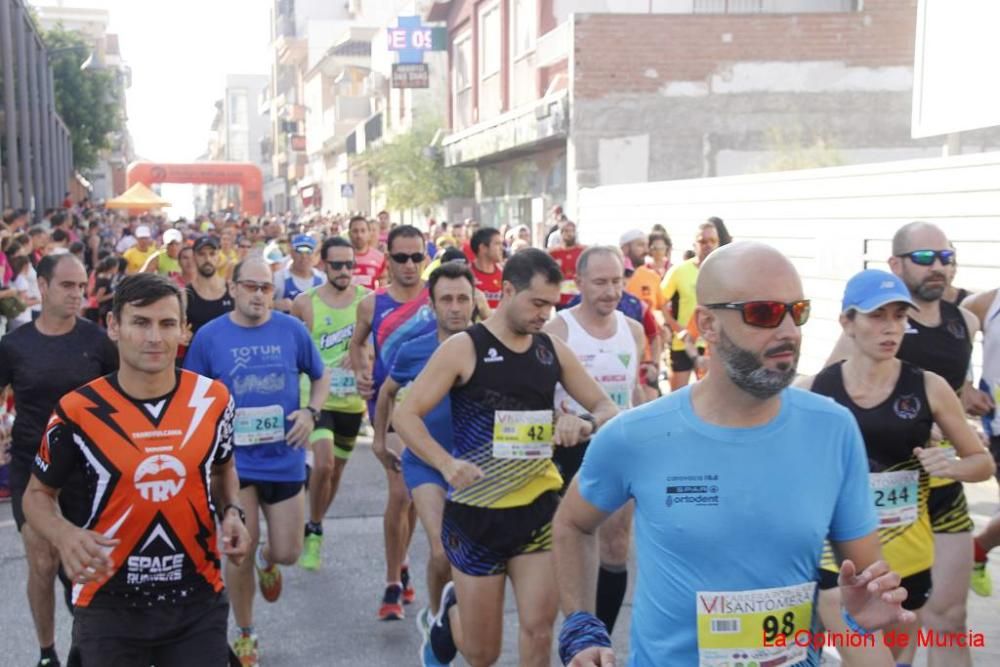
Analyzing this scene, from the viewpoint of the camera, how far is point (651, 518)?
2.85 metres

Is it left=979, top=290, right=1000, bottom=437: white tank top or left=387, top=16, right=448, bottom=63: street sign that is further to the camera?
left=387, top=16, right=448, bottom=63: street sign

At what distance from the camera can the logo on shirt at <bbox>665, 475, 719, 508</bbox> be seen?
275 cm

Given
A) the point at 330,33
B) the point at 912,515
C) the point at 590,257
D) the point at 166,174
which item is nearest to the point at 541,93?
the point at 590,257

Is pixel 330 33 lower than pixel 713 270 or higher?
higher

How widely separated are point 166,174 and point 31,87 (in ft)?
140

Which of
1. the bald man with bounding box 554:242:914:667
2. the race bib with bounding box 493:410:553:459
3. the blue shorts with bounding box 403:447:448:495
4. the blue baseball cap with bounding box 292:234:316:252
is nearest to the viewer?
the bald man with bounding box 554:242:914:667

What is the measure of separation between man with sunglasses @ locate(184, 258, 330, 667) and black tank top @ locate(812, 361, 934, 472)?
291cm

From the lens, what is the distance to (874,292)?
4.54m

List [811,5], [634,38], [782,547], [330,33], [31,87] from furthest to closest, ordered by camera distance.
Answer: [330,33]
[31,87]
[811,5]
[634,38]
[782,547]

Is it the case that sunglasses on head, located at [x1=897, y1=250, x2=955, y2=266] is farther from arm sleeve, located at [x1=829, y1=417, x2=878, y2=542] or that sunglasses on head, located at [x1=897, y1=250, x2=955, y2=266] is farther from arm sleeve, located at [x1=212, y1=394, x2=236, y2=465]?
arm sleeve, located at [x1=212, y1=394, x2=236, y2=465]

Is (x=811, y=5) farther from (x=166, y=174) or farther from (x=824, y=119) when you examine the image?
(x=166, y=174)

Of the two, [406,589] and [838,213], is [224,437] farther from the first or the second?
[838,213]

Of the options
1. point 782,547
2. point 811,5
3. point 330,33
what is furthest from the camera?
point 330,33

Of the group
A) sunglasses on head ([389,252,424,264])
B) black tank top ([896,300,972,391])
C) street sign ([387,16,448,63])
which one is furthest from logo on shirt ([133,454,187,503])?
street sign ([387,16,448,63])
